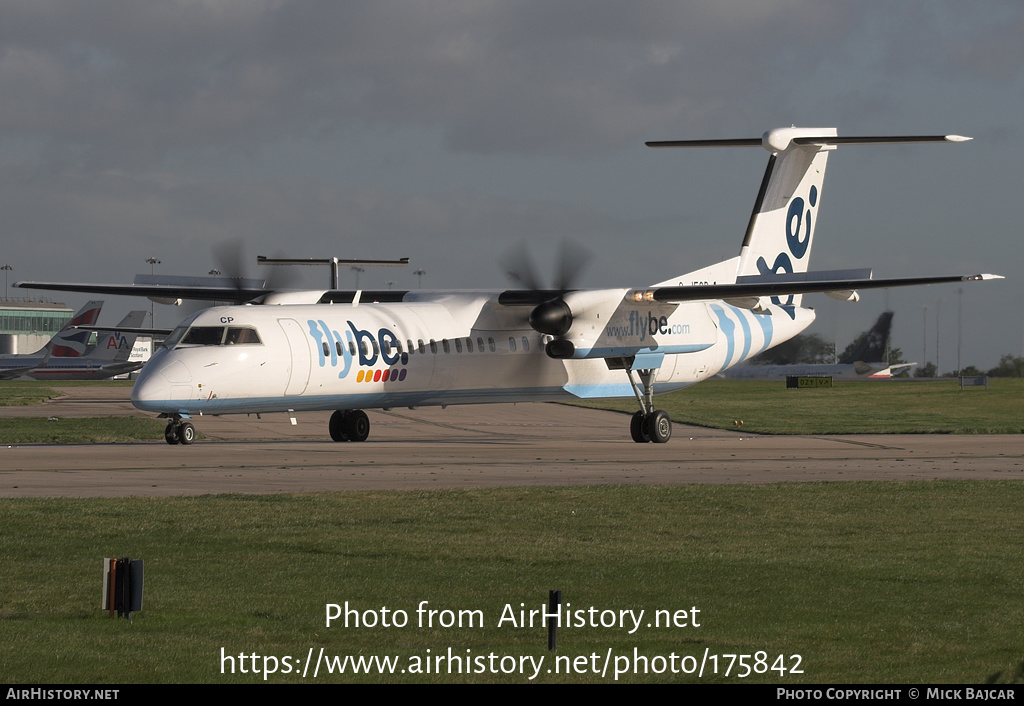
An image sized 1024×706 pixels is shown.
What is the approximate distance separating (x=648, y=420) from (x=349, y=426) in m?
7.45

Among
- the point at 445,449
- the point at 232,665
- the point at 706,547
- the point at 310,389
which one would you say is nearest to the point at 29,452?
the point at 310,389

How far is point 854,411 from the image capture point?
47469 millimetres

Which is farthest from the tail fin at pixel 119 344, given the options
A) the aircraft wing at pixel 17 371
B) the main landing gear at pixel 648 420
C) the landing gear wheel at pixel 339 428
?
the main landing gear at pixel 648 420

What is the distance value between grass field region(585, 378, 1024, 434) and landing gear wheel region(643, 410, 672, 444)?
5.67 meters

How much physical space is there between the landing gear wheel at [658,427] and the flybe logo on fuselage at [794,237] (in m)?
6.19

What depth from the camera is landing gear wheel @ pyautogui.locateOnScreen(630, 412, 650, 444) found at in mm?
30672

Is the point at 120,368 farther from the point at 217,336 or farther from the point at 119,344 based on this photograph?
the point at 217,336

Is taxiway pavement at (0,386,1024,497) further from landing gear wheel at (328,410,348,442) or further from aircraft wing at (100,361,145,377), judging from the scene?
aircraft wing at (100,361,145,377)

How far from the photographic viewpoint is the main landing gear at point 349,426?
98.1ft

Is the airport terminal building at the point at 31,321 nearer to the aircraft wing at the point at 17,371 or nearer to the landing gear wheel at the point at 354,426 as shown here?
the aircraft wing at the point at 17,371

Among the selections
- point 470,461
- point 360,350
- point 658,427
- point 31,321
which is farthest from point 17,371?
point 31,321

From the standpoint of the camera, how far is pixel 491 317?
2986 centimetres

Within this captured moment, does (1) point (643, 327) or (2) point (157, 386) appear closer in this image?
(2) point (157, 386)

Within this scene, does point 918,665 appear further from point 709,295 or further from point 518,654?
point 709,295
